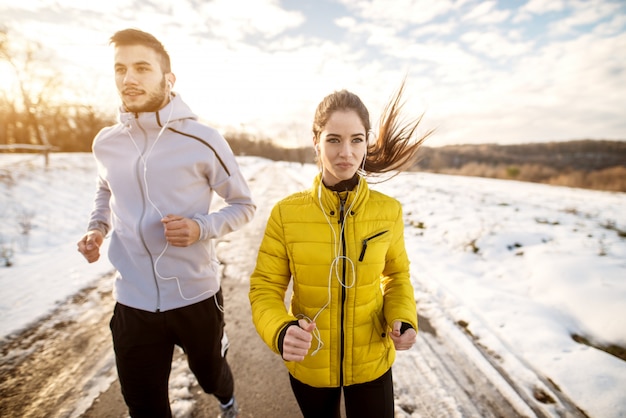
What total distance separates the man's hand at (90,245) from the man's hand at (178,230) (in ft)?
1.86

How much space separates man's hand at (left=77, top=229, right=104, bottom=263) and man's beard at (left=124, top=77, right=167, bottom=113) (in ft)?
2.53

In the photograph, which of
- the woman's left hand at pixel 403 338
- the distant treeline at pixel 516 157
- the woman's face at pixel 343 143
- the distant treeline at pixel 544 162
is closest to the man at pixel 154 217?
the woman's face at pixel 343 143

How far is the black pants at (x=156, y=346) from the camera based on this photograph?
4.99 ft

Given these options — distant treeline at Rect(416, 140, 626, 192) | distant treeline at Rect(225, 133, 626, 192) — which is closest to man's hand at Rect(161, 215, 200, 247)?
distant treeline at Rect(416, 140, 626, 192)

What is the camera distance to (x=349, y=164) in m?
1.38

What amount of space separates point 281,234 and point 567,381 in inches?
109

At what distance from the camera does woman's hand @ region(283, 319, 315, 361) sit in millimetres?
1126

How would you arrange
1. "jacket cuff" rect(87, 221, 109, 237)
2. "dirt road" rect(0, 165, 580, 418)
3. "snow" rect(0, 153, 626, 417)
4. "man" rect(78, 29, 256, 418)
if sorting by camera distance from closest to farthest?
"man" rect(78, 29, 256, 418) < "jacket cuff" rect(87, 221, 109, 237) < "dirt road" rect(0, 165, 580, 418) < "snow" rect(0, 153, 626, 417)

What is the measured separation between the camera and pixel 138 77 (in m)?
1.44

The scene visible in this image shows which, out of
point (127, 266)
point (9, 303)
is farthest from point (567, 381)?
point (9, 303)

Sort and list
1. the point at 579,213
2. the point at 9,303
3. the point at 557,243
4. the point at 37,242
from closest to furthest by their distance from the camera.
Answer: the point at 9,303, the point at 557,243, the point at 37,242, the point at 579,213

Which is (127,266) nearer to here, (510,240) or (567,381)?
(567,381)

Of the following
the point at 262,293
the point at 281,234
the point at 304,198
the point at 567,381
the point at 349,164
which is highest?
the point at 349,164

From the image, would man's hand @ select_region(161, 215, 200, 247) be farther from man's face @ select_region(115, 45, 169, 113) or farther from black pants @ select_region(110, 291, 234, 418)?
man's face @ select_region(115, 45, 169, 113)
